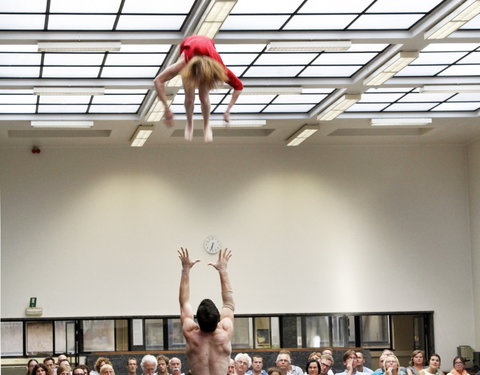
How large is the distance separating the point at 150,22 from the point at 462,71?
27.3 feet

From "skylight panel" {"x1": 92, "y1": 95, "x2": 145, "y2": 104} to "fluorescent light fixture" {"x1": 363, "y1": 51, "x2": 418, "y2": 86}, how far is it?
5.72m

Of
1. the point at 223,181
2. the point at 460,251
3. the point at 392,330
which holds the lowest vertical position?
the point at 392,330

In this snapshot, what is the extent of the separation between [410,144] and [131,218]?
8.93m

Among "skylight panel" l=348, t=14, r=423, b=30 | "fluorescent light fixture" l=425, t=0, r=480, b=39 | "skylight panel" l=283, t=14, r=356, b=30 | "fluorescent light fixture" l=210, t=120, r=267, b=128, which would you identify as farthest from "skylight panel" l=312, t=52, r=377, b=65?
"fluorescent light fixture" l=210, t=120, r=267, b=128

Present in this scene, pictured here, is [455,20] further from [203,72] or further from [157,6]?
[203,72]

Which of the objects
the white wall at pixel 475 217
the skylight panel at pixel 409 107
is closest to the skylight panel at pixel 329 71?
the skylight panel at pixel 409 107

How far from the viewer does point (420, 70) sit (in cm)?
2445

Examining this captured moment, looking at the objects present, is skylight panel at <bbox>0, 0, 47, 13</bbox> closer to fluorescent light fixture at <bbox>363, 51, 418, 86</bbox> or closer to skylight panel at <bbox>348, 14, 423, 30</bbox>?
skylight panel at <bbox>348, 14, 423, 30</bbox>

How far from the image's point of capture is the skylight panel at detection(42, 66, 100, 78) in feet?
75.9

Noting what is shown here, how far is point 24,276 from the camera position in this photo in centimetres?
3017

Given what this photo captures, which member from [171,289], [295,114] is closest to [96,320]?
[171,289]

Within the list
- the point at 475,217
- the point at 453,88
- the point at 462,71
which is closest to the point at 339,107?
the point at 453,88

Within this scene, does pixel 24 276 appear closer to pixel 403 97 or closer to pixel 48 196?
pixel 48 196

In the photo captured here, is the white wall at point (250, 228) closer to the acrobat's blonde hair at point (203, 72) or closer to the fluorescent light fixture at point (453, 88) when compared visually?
the fluorescent light fixture at point (453, 88)
